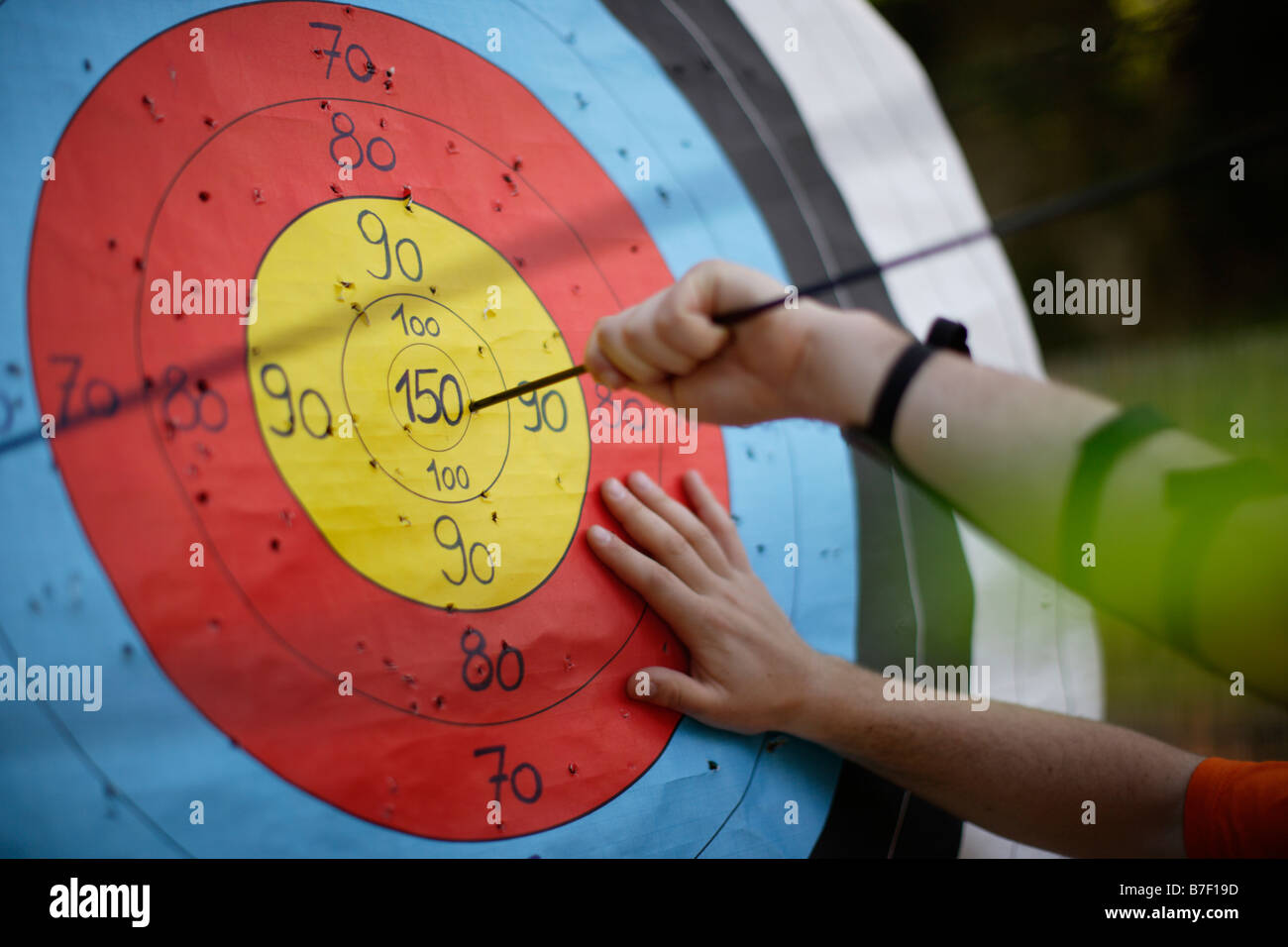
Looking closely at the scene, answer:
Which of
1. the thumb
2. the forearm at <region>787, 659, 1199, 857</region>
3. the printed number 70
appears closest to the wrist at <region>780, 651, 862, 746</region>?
the forearm at <region>787, 659, 1199, 857</region>

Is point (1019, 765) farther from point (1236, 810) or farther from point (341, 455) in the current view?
point (341, 455)

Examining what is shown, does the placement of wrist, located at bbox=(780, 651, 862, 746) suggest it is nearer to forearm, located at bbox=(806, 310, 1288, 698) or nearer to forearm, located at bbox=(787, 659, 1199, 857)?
forearm, located at bbox=(787, 659, 1199, 857)

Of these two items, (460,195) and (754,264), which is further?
(754,264)

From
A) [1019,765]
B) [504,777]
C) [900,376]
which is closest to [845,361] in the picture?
[900,376]

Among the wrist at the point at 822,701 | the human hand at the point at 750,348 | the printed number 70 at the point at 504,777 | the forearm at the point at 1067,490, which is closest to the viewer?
the forearm at the point at 1067,490

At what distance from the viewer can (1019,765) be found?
838 millimetres

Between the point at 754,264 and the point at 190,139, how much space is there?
60 centimetres

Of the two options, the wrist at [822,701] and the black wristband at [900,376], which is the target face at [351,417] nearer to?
the wrist at [822,701]

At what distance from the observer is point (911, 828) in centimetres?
97

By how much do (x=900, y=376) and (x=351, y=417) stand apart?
1.29 ft

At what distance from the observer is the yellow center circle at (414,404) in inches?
23.8

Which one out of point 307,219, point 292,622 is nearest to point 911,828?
A: point 292,622

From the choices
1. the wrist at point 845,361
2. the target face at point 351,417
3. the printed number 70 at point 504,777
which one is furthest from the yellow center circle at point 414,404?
the wrist at point 845,361
